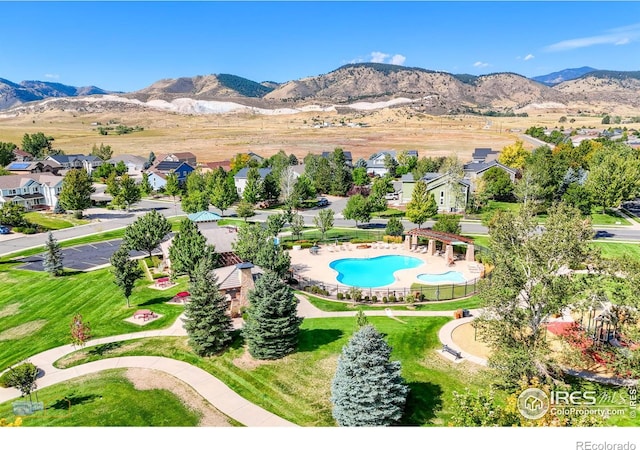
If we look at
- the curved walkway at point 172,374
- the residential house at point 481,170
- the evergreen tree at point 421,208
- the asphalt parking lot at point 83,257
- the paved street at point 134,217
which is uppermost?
the residential house at point 481,170

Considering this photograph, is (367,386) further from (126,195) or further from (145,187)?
(145,187)

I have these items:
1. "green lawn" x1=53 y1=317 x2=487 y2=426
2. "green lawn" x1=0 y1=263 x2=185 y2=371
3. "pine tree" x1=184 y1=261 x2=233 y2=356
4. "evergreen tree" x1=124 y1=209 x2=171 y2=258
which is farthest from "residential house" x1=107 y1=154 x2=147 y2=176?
"pine tree" x1=184 y1=261 x2=233 y2=356

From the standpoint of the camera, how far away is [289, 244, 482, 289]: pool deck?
42688 millimetres

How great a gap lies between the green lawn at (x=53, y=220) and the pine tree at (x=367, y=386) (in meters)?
60.9

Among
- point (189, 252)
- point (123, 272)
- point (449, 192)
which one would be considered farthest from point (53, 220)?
point (449, 192)

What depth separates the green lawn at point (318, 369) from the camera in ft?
72.2

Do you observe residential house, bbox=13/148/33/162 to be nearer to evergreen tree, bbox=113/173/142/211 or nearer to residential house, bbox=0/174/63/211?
residential house, bbox=0/174/63/211

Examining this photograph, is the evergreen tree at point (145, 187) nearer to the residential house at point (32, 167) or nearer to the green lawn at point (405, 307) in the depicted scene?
the residential house at point (32, 167)

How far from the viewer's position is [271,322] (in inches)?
1054

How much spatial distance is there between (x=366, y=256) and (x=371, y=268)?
325 centimetres

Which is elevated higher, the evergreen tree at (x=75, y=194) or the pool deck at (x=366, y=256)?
the evergreen tree at (x=75, y=194)

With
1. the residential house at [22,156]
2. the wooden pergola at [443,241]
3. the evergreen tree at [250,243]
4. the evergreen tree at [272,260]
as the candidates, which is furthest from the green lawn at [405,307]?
the residential house at [22,156]

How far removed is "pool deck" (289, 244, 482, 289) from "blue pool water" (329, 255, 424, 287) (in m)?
0.77
